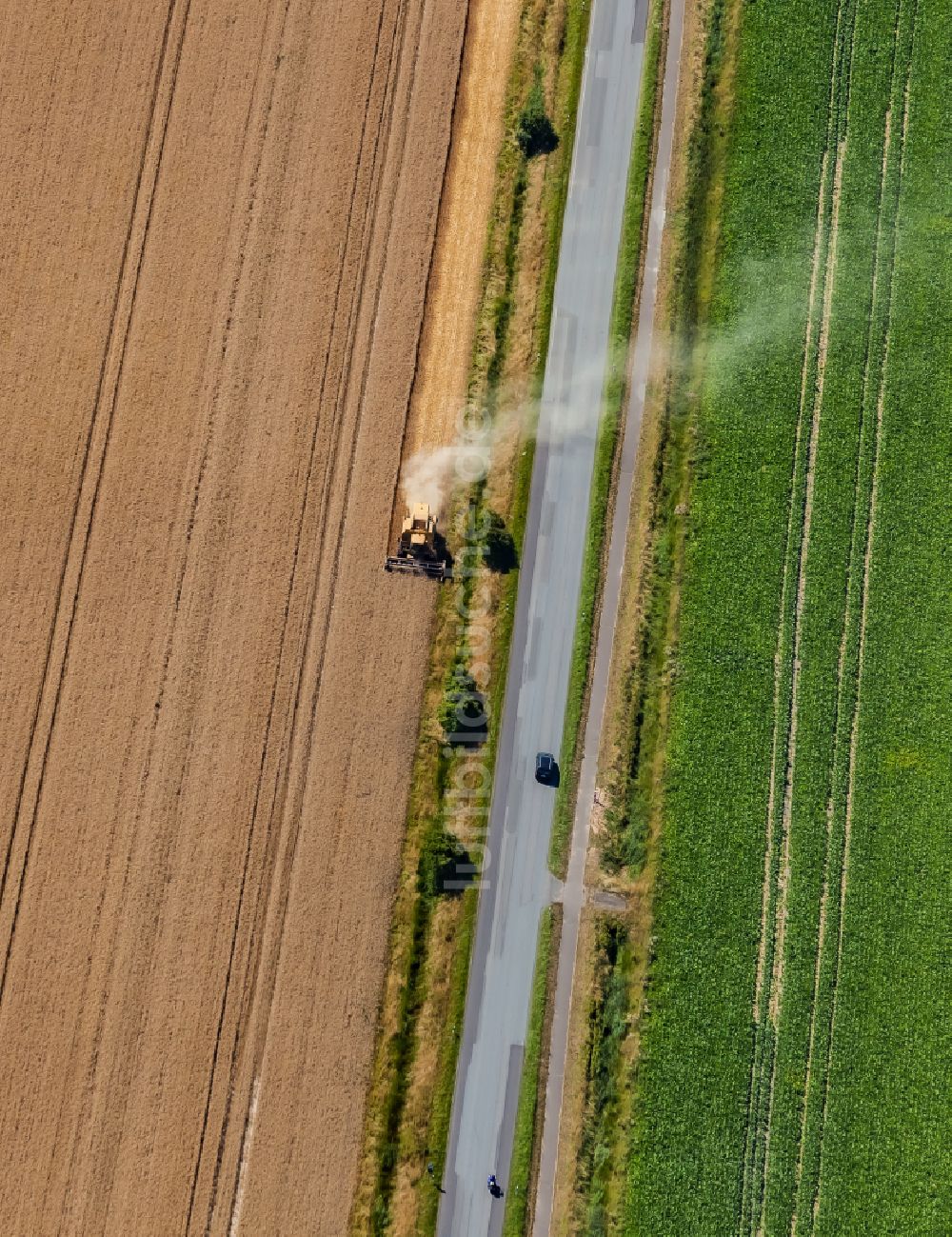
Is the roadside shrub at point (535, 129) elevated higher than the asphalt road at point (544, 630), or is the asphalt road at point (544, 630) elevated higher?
the roadside shrub at point (535, 129)

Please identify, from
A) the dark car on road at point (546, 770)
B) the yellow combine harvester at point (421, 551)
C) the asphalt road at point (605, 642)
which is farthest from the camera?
the yellow combine harvester at point (421, 551)

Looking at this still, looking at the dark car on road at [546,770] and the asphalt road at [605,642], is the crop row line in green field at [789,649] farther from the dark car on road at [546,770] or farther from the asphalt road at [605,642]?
the dark car on road at [546,770]

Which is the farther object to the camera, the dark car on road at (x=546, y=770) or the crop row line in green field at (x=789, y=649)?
the dark car on road at (x=546, y=770)

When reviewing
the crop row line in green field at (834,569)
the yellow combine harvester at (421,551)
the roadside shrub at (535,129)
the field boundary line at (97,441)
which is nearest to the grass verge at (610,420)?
the roadside shrub at (535,129)

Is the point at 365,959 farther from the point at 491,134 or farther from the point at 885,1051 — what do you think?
the point at 491,134

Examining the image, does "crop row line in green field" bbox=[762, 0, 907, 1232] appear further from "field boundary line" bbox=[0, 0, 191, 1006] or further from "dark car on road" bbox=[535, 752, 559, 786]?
"field boundary line" bbox=[0, 0, 191, 1006]

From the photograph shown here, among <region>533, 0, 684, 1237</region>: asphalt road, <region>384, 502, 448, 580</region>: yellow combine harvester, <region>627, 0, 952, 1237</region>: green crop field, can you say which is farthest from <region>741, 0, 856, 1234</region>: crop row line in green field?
<region>384, 502, 448, 580</region>: yellow combine harvester

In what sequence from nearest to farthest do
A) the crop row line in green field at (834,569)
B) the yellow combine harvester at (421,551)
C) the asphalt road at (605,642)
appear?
the crop row line in green field at (834,569) → the asphalt road at (605,642) → the yellow combine harvester at (421,551)

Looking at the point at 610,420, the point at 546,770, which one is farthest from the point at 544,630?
the point at 610,420
